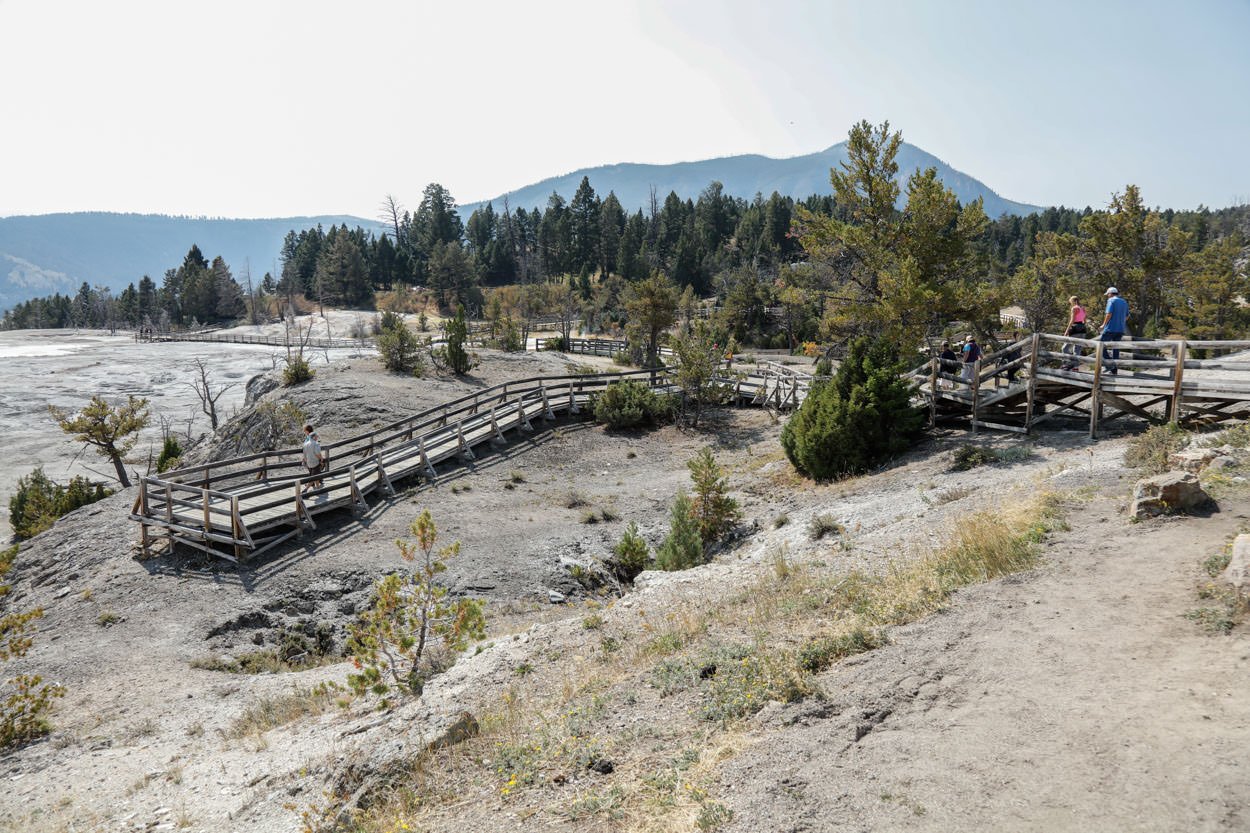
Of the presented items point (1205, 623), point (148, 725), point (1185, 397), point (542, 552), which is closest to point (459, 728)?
point (148, 725)

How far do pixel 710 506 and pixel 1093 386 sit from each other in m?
7.82

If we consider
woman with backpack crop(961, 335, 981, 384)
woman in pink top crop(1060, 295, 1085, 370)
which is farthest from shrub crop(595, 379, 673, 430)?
woman in pink top crop(1060, 295, 1085, 370)

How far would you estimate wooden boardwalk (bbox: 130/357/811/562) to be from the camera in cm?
1457

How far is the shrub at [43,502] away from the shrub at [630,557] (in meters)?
18.4

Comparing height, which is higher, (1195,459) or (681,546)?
(1195,459)

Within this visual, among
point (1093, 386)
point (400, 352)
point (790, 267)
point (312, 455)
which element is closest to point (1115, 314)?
point (1093, 386)

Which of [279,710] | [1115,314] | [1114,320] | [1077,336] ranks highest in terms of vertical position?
[1115,314]

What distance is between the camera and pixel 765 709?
604 centimetres

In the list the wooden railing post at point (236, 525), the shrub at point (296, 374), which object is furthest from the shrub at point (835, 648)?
the shrub at point (296, 374)

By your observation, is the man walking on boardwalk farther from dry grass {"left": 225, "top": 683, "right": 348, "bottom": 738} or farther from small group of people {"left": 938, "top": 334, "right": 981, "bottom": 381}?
small group of people {"left": 938, "top": 334, "right": 981, "bottom": 381}

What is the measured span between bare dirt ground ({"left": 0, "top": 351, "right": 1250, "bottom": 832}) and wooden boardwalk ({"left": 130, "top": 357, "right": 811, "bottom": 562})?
702 mm

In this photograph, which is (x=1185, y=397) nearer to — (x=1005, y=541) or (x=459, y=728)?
(x=1005, y=541)

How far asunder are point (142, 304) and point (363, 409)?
113m

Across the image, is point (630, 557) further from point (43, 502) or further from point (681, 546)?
point (43, 502)
